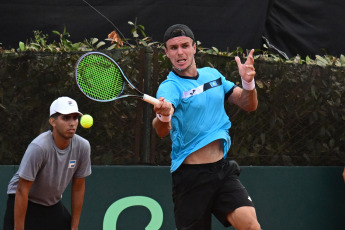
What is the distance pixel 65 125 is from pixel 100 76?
26.8 inches

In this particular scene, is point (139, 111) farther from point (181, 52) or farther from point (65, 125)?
point (181, 52)

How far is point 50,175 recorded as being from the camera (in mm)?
5391

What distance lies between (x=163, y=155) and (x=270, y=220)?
1263mm

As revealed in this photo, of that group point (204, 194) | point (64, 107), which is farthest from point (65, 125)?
point (204, 194)

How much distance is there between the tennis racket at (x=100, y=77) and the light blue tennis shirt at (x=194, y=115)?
0.31 m

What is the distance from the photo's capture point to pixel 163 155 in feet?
22.4

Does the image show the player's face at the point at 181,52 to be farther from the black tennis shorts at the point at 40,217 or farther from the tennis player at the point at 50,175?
the black tennis shorts at the point at 40,217

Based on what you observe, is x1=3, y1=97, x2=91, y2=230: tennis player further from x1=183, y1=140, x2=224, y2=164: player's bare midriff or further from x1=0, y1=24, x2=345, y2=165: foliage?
x1=0, y1=24, x2=345, y2=165: foliage

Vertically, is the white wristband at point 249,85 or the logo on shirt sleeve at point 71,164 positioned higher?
the white wristband at point 249,85

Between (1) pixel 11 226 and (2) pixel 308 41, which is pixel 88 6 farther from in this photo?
(1) pixel 11 226

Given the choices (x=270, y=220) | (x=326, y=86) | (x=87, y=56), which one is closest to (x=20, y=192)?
(x=87, y=56)

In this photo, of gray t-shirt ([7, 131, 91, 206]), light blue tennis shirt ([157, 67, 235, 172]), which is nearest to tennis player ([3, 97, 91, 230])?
gray t-shirt ([7, 131, 91, 206])

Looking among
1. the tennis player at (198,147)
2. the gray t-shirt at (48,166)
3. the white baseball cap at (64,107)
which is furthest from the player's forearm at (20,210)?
the tennis player at (198,147)

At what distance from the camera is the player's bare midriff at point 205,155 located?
508 cm
